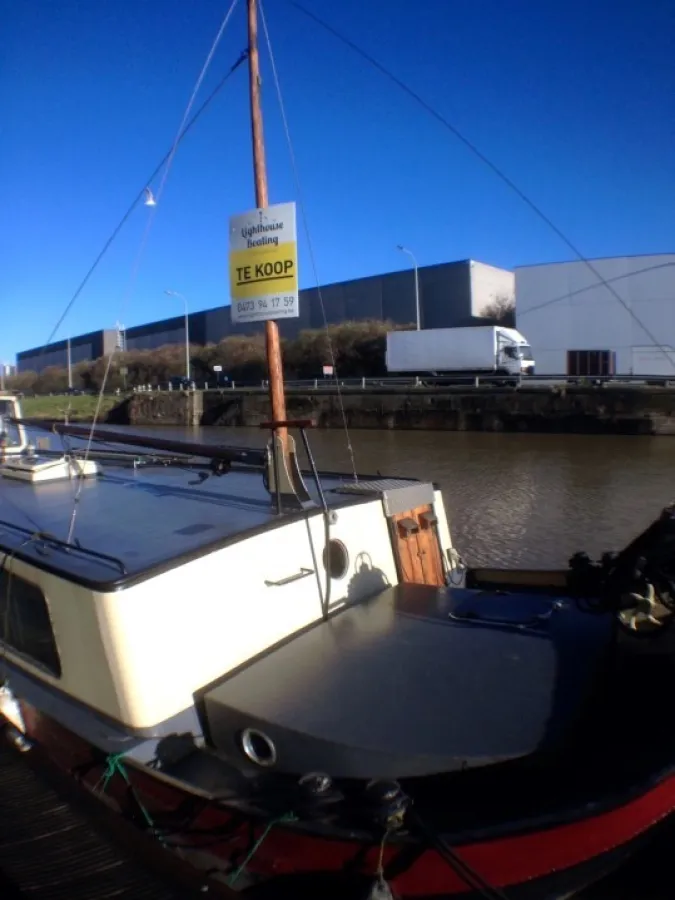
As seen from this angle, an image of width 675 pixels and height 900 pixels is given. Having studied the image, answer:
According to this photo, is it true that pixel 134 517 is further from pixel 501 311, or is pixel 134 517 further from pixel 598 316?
pixel 501 311

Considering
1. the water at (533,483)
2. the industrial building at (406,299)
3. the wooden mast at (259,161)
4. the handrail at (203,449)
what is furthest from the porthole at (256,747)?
the industrial building at (406,299)

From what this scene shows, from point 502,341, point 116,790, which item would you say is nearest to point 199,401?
point 502,341

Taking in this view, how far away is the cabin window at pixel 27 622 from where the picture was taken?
14.0 ft

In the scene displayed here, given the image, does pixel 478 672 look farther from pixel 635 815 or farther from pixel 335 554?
pixel 335 554

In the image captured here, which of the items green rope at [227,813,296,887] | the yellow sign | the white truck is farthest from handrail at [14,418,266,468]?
the white truck

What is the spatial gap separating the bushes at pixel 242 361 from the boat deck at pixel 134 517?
4982 centimetres

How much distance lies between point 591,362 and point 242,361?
3376 cm

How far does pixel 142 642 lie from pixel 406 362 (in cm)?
4719

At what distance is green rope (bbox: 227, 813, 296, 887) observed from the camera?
118 inches

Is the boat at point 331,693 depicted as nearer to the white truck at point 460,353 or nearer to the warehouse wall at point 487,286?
the white truck at point 460,353

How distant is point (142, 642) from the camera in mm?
3604

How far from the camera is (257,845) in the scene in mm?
3064

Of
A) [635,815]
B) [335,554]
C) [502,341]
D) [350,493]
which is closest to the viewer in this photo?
[635,815]

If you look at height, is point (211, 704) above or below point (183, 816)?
above
